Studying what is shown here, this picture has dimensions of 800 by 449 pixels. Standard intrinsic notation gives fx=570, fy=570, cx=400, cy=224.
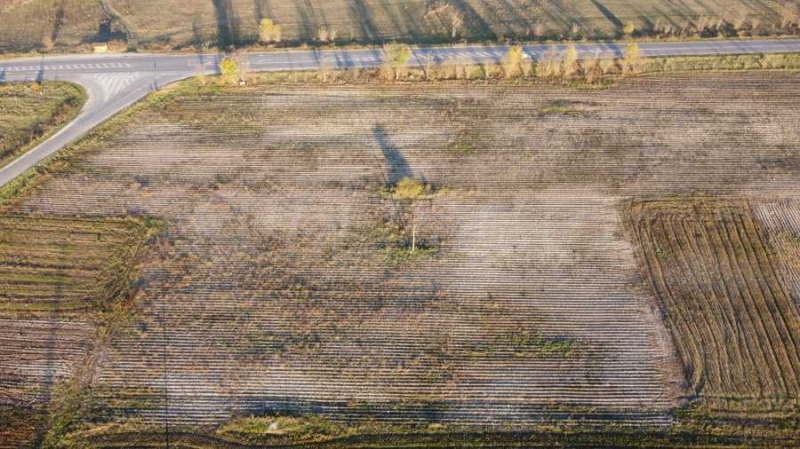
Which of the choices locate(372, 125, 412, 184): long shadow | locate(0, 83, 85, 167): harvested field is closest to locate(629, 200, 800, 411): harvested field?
locate(372, 125, 412, 184): long shadow

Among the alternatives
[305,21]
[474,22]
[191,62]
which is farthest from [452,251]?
[305,21]

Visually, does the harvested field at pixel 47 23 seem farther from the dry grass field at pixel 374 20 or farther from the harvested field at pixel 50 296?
the harvested field at pixel 50 296

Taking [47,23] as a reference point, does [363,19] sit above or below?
above

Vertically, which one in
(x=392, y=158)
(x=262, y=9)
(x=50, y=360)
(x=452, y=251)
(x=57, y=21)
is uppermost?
(x=262, y=9)

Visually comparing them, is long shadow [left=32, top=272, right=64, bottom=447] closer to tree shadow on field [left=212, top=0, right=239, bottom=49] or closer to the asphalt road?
the asphalt road

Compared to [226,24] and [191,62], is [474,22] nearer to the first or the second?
[226,24]

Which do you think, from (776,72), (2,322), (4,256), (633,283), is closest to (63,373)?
(2,322)
